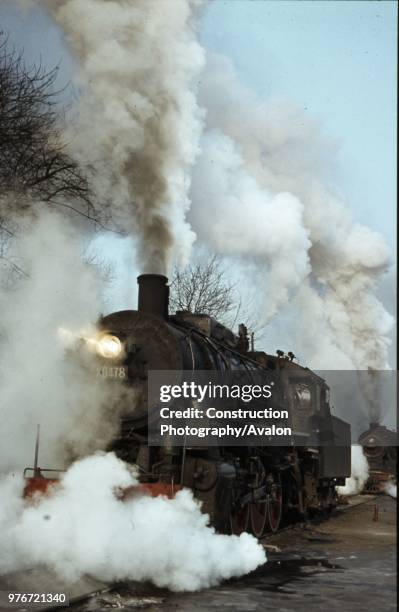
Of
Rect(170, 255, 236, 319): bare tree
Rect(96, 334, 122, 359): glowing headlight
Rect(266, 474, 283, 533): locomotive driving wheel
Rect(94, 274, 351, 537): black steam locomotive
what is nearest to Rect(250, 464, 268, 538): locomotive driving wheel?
Rect(94, 274, 351, 537): black steam locomotive

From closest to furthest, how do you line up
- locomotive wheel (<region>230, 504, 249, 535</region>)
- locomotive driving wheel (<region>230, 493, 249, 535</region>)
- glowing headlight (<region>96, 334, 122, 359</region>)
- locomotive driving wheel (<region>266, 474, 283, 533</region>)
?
glowing headlight (<region>96, 334, 122, 359</region>), locomotive driving wheel (<region>230, 493, 249, 535</region>), locomotive wheel (<region>230, 504, 249, 535</region>), locomotive driving wheel (<region>266, 474, 283, 533</region>)

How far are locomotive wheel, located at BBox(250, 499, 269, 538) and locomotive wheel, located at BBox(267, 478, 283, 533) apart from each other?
0.17 m

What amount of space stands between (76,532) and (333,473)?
10.2m

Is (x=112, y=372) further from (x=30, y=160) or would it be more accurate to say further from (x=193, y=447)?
(x=30, y=160)

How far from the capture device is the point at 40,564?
7016 mm

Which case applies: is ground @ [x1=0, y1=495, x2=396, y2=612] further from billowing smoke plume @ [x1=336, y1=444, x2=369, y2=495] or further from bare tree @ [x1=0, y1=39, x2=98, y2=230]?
billowing smoke plume @ [x1=336, y1=444, x2=369, y2=495]

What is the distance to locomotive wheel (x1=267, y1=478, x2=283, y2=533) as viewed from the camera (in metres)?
11.9

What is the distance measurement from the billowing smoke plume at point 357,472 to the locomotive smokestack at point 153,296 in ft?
63.0

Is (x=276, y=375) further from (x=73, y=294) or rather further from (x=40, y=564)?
(x=40, y=564)

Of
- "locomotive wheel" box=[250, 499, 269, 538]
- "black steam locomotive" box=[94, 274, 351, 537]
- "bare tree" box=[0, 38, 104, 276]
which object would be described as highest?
"bare tree" box=[0, 38, 104, 276]

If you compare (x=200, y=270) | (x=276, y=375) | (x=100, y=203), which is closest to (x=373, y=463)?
(x=200, y=270)

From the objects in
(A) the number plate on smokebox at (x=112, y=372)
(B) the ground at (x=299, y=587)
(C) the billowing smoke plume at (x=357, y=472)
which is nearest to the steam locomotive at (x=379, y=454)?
(C) the billowing smoke plume at (x=357, y=472)

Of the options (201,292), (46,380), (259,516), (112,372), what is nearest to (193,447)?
(112,372)

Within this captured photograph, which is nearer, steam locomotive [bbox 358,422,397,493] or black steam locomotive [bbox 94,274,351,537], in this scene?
black steam locomotive [bbox 94,274,351,537]
